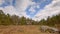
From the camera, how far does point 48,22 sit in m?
3.20

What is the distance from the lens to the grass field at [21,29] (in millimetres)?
3002

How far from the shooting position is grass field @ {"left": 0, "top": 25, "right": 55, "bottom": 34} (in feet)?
9.85

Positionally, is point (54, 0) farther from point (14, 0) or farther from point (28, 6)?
point (14, 0)

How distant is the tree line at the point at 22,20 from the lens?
122 inches

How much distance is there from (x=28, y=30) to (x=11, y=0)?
90cm

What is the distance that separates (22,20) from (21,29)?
24 centimetres

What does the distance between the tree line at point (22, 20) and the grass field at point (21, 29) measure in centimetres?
10

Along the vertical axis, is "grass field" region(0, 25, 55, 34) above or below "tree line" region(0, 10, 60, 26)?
below

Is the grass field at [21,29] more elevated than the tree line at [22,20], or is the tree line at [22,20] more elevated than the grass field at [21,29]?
the tree line at [22,20]

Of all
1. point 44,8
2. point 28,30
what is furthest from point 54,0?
point 28,30

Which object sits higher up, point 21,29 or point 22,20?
point 22,20

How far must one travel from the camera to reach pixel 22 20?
3.18 m

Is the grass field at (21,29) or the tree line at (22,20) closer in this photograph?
the grass field at (21,29)

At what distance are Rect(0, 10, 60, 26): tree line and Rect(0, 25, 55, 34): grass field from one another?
0.34 ft
